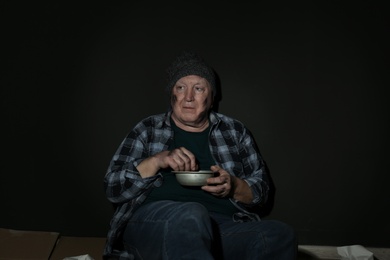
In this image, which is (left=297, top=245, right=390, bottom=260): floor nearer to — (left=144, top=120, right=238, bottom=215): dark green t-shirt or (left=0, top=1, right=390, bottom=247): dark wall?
(left=0, top=1, right=390, bottom=247): dark wall

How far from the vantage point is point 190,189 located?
6.04ft

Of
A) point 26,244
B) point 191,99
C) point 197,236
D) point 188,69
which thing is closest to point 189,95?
point 191,99

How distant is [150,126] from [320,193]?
3.30 feet

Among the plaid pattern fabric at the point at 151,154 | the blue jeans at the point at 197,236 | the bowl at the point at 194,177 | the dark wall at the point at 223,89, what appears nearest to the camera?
the blue jeans at the point at 197,236

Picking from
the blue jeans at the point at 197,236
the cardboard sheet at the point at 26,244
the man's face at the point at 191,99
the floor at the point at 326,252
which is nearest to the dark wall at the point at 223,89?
the floor at the point at 326,252

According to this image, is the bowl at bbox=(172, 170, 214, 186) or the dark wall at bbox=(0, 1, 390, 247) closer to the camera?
the bowl at bbox=(172, 170, 214, 186)

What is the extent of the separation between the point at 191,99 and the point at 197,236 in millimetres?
771

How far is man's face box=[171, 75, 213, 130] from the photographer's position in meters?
1.96

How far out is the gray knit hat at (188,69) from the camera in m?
1.98

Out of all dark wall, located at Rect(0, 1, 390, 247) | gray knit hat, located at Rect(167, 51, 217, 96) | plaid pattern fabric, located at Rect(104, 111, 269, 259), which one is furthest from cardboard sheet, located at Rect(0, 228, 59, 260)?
gray knit hat, located at Rect(167, 51, 217, 96)

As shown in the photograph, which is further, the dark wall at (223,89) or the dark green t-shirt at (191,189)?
the dark wall at (223,89)

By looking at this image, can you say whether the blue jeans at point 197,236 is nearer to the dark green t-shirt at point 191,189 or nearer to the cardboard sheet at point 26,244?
the dark green t-shirt at point 191,189

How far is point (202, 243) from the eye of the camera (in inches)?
52.9

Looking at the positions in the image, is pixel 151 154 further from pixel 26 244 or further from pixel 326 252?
pixel 326 252
